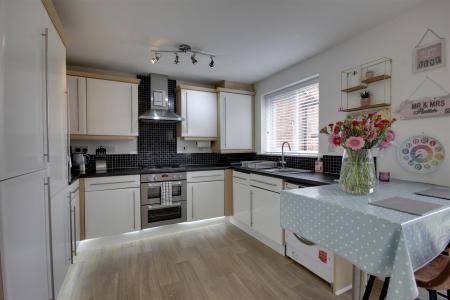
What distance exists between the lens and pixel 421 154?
164cm

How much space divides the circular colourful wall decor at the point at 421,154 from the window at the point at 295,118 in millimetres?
969

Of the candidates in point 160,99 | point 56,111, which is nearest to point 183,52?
point 160,99

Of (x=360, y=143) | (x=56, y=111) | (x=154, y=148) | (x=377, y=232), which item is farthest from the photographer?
(x=154, y=148)

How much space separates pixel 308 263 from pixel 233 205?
146 cm

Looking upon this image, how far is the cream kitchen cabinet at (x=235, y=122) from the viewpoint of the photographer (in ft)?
11.3

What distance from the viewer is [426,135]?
5.30ft

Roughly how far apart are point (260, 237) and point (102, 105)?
274cm

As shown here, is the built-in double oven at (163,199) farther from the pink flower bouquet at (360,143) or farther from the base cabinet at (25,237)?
the pink flower bouquet at (360,143)

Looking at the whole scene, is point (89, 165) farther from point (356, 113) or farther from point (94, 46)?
point (356, 113)

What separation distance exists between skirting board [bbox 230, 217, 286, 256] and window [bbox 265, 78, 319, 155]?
1266mm

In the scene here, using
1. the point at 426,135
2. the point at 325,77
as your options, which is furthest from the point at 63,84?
the point at 426,135

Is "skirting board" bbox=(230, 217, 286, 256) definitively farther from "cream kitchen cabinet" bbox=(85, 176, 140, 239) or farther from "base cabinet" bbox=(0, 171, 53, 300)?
"base cabinet" bbox=(0, 171, 53, 300)

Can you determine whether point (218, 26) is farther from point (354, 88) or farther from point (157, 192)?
point (157, 192)

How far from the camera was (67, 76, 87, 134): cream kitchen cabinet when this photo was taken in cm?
256
